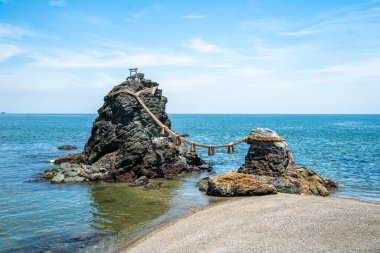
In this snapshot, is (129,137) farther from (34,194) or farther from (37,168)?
(37,168)

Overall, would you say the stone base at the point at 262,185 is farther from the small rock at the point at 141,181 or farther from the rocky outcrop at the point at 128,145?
the rocky outcrop at the point at 128,145

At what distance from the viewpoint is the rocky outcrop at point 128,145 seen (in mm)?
25203

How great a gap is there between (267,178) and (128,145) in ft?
34.7

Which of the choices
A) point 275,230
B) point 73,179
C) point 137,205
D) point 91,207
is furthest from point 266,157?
point 73,179

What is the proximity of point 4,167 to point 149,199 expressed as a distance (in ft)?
58.0

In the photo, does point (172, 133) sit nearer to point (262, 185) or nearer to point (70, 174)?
point (70, 174)

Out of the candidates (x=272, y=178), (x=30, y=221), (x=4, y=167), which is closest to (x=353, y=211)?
(x=272, y=178)

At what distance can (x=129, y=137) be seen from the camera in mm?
25812

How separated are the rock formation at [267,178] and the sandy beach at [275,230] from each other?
114 inches

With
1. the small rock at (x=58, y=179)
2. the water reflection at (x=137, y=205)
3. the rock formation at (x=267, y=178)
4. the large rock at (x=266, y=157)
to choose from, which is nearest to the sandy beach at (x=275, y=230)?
the water reflection at (x=137, y=205)

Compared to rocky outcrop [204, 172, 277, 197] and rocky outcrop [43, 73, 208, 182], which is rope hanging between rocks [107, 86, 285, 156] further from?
rocky outcrop [204, 172, 277, 197]

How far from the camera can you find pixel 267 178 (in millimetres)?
20281

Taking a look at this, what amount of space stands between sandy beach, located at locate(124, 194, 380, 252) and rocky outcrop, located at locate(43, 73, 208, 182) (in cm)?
1076

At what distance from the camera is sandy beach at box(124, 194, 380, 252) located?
9.86 metres
